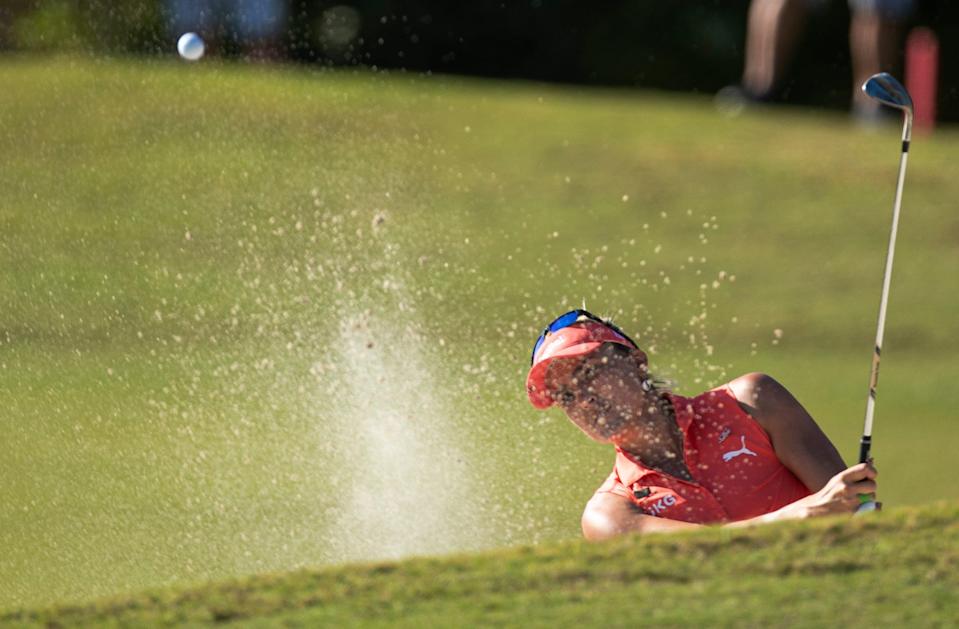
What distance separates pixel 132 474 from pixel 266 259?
8.99 ft

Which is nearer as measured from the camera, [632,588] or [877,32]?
[632,588]

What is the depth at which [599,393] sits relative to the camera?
365 cm

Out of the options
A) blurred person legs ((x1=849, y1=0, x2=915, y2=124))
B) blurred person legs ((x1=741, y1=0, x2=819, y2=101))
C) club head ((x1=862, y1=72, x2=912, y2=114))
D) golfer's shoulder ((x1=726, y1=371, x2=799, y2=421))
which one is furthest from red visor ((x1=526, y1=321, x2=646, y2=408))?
blurred person legs ((x1=741, y1=0, x2=819, y2=101))

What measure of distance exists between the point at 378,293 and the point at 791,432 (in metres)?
3.62

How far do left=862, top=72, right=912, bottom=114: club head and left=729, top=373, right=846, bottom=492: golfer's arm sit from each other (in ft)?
2.23

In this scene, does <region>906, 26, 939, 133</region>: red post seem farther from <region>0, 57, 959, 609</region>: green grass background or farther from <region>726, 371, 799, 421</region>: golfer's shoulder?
<region>726, 371, 799, 421</region>: golfer's shoulder

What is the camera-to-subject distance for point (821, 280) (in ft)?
31.2

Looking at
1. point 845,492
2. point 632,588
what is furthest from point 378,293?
point 632,588

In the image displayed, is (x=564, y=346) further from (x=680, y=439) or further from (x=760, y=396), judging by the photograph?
(x=760, y=396)

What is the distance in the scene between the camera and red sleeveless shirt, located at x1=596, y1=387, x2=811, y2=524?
11.8ft

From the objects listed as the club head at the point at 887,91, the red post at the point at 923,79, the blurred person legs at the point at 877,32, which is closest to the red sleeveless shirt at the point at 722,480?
the club head at the point at 887,91

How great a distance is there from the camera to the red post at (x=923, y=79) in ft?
41.7

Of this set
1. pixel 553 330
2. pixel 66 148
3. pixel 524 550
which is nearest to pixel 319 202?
pixel 66 148

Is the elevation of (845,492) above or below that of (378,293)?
above
